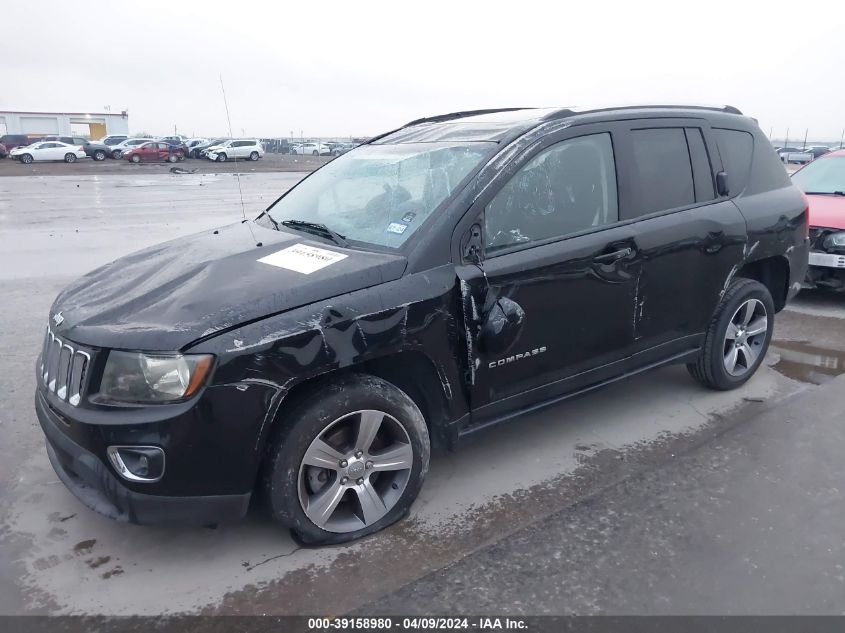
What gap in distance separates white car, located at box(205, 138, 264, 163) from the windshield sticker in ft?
135

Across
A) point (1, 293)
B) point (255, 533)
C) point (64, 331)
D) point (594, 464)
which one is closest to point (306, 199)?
point (64, 331)

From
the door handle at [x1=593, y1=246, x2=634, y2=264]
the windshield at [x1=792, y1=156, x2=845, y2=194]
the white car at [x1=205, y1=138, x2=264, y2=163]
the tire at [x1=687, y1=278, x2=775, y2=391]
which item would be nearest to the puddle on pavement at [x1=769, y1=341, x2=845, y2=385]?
the tire at [x1=687, y1=278, x2=775, y2=391]

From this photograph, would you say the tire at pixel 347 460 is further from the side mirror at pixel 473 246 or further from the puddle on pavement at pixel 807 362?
the puddle on pavement at pixel 807 362

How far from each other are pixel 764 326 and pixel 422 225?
2.84 m

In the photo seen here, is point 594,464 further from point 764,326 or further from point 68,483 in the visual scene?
point 68,483

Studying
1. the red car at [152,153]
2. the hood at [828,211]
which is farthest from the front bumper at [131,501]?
the red car at [152,153]

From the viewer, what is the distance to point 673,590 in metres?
2.74

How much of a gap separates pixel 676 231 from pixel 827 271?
3.84 meters

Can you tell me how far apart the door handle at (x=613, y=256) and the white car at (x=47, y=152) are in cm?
4240

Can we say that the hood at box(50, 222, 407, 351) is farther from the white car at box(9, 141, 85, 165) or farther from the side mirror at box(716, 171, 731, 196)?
the white car at box(9, 141, 85, 165)

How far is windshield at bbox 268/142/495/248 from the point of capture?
3367 millimetres

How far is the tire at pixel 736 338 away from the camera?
14.5ft

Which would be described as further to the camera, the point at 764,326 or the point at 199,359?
the point at 764,326

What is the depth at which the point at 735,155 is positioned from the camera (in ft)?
14.8
